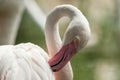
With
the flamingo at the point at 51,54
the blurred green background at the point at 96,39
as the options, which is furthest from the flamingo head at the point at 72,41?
the blurred green background at the point at 96,39

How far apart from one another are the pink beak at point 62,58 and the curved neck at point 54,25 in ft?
0.13

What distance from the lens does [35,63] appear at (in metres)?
0.87

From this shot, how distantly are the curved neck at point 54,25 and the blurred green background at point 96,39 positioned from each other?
1443 millimetres

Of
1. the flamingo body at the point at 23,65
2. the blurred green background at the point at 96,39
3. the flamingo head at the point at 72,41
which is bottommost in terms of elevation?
the blurred green background at the point at 96,39

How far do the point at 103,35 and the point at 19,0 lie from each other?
1.25 metres

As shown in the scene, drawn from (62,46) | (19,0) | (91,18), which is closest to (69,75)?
(62,46)

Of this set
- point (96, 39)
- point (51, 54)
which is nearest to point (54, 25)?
point (51, 54)

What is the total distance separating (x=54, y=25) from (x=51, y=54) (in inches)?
2.8

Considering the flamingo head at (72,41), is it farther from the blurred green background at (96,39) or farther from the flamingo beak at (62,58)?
the blurred green background at (96,39)

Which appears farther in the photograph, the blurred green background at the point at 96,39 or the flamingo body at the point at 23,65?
the blurred green background at the point at 96,39

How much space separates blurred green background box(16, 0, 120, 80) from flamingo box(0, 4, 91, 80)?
4.77 ft

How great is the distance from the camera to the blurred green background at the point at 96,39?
8.05 ft

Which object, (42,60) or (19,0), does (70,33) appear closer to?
(42,60)

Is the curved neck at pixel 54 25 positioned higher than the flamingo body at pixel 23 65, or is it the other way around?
the curved neck at pixel 54 25
